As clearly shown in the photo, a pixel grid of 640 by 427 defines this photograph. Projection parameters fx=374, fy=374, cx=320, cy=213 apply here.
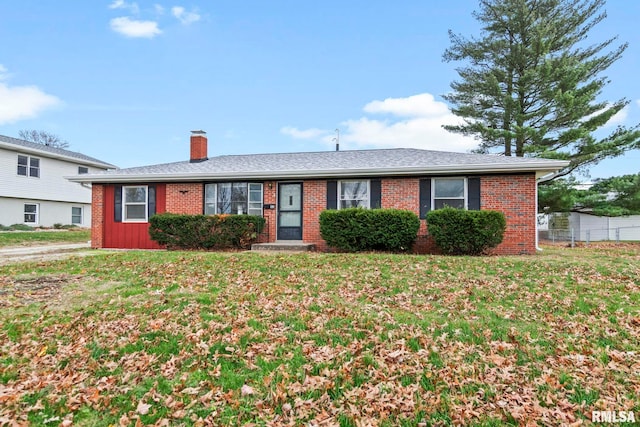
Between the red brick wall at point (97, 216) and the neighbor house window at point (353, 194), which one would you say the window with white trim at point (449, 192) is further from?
the red brick wall at point (97, 216)

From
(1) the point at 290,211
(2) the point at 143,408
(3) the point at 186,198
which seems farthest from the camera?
(3) the point at 186,198

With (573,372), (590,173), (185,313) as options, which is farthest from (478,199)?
(590,173)

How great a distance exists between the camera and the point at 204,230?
11.5 m

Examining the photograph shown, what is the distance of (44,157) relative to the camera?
73.3 ft

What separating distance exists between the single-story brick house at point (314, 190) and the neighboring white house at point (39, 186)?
9.72 m

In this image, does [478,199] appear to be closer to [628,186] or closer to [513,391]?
[513,391]

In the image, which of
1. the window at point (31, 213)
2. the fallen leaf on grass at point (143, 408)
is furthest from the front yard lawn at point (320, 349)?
the window at point (31, 213)

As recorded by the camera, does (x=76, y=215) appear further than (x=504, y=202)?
Yes

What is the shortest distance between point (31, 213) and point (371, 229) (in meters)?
21.8

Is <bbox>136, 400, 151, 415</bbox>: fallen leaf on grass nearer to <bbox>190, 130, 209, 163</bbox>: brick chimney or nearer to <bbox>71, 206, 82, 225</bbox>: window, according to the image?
<bbox>190, 130, 209, 163</bbox>: brick chimney

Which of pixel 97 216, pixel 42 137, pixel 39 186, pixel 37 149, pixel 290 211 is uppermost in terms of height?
pixel 42 137

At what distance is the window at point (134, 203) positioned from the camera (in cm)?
1300

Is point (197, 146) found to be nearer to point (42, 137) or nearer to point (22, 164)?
point (22, 164)

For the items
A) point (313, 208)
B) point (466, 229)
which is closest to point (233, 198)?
point (313, 208)
